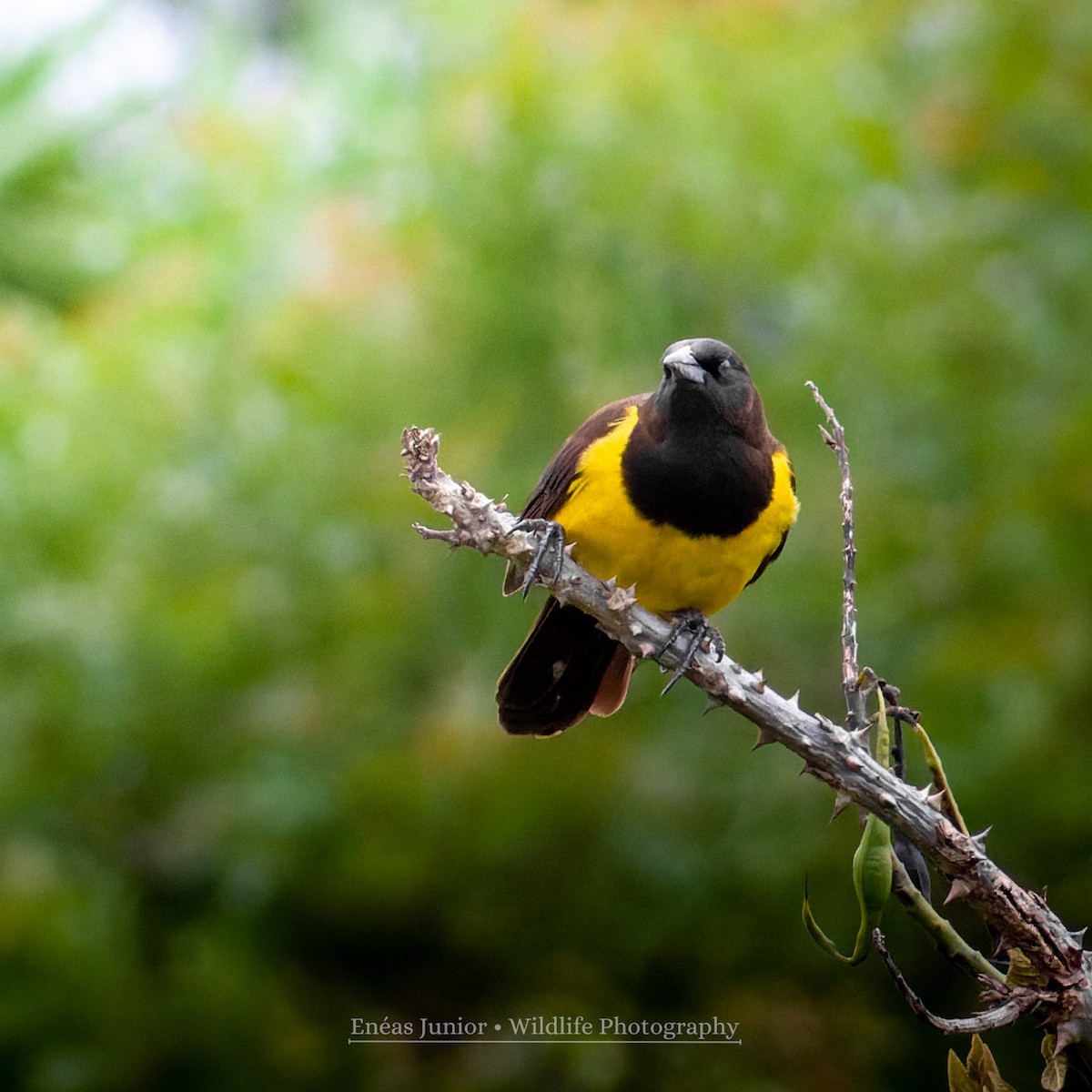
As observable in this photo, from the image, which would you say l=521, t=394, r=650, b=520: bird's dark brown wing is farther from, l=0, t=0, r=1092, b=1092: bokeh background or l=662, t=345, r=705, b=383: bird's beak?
l=0, t=0, r=1092, b=1092: bokeh background

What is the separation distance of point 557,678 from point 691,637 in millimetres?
746

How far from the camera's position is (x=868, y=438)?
4.09 meters

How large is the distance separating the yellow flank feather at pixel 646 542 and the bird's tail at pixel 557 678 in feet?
0.50

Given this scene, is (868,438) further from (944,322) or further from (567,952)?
(567,952)

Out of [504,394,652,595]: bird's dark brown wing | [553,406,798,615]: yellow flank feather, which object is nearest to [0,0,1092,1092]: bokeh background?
[553,406,798,615]: yellow flank feather

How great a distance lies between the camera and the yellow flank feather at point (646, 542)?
2.76 m

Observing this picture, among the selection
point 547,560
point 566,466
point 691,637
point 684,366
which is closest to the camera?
point 547,560

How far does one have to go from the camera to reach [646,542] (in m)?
2.76

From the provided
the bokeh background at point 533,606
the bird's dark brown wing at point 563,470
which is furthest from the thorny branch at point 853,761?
the bokeh background at point 533,606

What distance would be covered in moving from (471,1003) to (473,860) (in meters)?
0.42

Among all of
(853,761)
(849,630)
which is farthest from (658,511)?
(853,761)

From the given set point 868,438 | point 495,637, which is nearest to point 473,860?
point 495,637

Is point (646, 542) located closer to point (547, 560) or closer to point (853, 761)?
point (547, 560)

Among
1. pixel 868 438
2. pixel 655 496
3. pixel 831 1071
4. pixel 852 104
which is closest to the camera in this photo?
pixel 655 496
